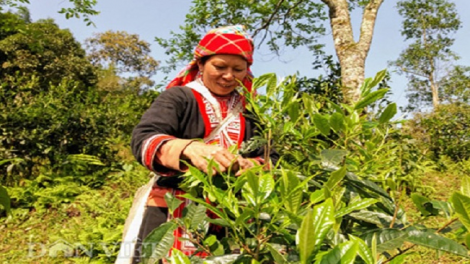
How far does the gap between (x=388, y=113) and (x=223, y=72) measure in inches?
26.5

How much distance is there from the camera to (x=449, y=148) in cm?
642

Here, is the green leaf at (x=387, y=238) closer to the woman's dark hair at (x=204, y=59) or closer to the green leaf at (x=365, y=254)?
the green leaf at (x=365, y=254)

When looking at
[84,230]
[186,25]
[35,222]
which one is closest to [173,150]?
[84,230]

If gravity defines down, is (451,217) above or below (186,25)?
below

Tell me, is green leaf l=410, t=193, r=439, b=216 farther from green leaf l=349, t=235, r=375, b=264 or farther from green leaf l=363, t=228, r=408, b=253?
green leaf l=349, t=235, r=375, b=264

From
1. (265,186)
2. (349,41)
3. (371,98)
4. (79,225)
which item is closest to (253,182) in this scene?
(265,186)

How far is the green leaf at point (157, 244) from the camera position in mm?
608

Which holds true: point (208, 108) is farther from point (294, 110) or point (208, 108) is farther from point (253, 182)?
point (253, 182)

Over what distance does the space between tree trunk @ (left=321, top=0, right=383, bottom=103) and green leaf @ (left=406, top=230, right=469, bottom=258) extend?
12.6ft

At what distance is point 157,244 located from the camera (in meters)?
0.63

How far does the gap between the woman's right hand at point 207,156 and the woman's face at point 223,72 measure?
0.45 m

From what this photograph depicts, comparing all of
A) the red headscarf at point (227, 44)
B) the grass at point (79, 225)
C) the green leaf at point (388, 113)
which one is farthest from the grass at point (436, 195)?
the green leaf at point (388, 113)

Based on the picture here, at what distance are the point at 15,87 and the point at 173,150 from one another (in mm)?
5425

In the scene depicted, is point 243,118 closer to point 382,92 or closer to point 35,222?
point 382,92
